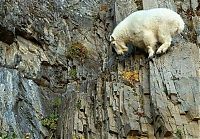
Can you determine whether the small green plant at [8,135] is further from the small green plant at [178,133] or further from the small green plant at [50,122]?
the small green plant at [178,133]

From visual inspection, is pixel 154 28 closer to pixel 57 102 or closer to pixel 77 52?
pixel 57 102

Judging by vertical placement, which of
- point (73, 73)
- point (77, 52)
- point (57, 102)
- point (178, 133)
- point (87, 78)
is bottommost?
point (178, 133)

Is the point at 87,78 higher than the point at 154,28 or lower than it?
lower

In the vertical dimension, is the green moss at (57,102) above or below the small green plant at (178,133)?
above

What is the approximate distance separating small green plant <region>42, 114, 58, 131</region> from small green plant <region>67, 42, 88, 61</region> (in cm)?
360

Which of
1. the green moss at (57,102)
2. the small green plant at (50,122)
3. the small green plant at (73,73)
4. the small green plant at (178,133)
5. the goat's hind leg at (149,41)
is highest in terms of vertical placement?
the goat's hind leg at (149,41)

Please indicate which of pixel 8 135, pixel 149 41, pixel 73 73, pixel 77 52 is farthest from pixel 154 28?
pixel 8 135

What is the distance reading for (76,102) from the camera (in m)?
13.7

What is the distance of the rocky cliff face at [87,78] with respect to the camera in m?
12.3

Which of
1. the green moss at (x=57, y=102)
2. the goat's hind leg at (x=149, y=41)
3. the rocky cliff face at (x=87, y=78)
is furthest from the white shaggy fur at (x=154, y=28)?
the green moss at (x=57, y=102)

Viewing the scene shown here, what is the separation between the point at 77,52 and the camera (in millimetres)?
17391

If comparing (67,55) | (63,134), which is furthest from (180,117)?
(67,55)

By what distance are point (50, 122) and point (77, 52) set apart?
13.5 feet

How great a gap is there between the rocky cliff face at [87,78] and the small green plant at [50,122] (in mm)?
31
